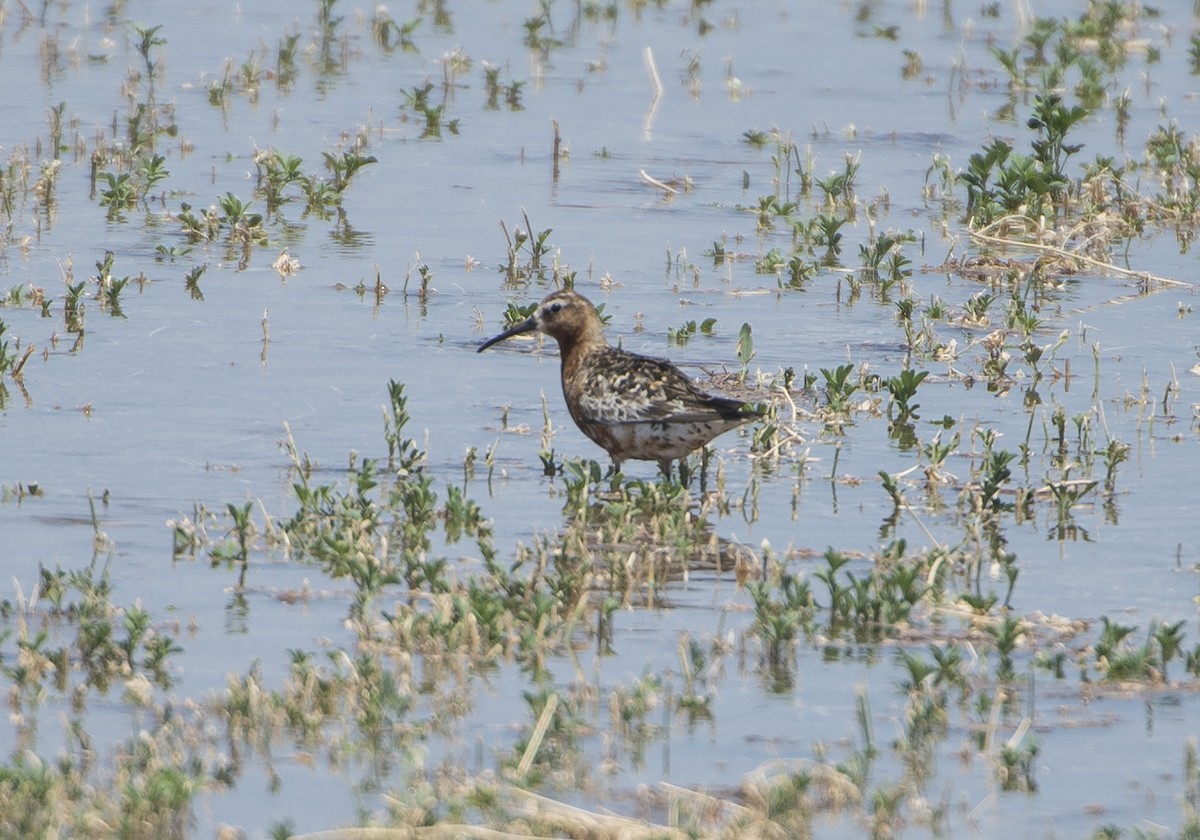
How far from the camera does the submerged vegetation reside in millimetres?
6789

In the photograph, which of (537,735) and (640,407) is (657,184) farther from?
(537,735)

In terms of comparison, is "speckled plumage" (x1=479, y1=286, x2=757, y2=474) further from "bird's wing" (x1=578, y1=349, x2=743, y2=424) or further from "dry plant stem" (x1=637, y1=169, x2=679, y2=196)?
"dry plant stem" (x1=637, y1=169, x2=679, y2=196)

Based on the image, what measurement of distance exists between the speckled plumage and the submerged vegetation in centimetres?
28

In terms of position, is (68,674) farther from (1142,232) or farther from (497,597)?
(1142,232)

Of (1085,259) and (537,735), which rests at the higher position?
(1085,259)

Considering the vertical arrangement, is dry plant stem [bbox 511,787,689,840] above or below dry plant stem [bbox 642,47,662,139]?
below

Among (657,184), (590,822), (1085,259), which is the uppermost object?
(657,184)

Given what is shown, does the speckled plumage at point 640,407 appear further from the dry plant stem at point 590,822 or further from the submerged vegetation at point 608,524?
the dry plant stem at point 590,822

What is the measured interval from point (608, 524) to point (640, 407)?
1.23 metres

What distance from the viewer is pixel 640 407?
10.6 meters

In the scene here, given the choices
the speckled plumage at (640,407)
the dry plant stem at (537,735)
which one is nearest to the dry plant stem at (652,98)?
the speckled plumage at (640,407)

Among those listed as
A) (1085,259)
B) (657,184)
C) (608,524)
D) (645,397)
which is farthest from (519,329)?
(657,184)

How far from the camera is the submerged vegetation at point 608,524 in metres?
6.79

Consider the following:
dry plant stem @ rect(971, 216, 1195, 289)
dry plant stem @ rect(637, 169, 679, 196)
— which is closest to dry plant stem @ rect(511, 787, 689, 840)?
dry plant stem @ rect(971, 216, 1195, 289)
